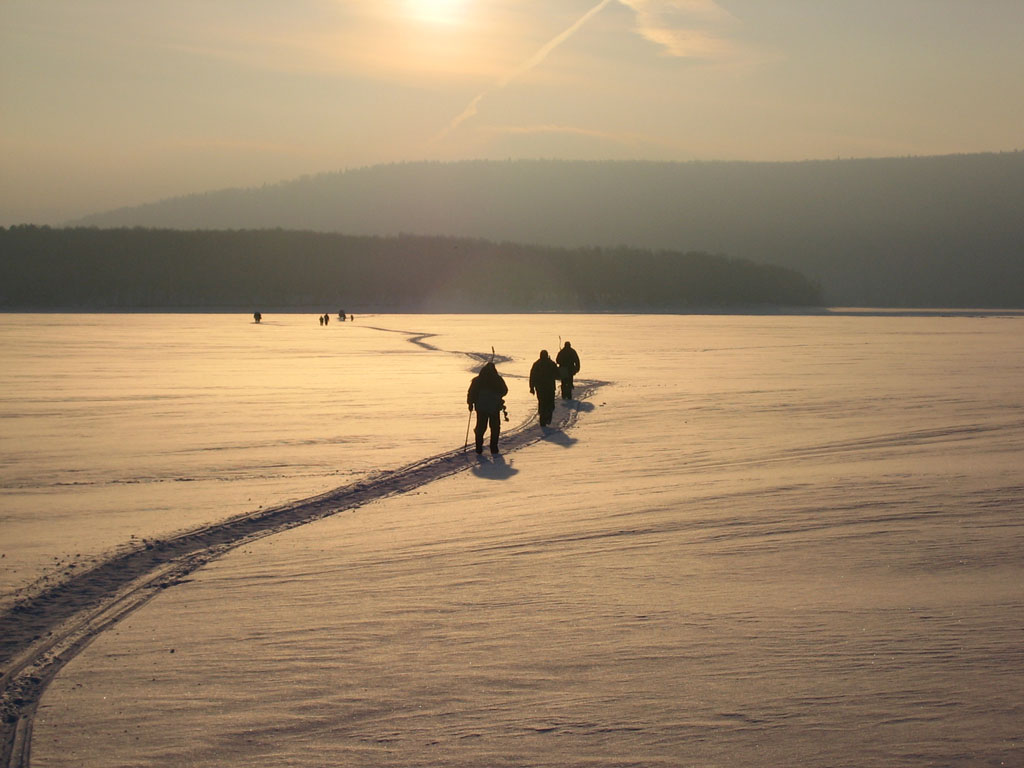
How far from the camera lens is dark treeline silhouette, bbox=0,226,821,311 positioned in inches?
6481

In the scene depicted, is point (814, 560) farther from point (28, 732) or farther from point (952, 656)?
point (28, 732)

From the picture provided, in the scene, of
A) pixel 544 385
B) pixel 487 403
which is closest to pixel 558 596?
pixel 487 403

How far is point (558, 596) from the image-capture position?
6652 millimetres

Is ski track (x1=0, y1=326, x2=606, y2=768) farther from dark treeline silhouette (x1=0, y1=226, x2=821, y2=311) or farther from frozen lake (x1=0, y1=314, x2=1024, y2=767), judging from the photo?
dark treeline silhouette (x1=0, y1=226, x2=821, y2=311)

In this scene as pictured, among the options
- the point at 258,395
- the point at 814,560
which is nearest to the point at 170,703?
the point at 814,560

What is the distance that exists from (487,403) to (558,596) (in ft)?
22.5

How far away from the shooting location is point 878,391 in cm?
2094

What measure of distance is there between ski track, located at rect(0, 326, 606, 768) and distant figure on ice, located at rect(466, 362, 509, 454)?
6.30 feet

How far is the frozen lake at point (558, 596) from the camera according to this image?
179 inches

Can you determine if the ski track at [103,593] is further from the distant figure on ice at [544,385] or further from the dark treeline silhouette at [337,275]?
the dark treeline silhouette at [337,275]

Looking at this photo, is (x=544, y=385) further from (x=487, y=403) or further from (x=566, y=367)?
(x=566, y=367)

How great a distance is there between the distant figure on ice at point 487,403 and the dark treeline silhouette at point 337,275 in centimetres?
13874

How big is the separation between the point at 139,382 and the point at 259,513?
50.0 ft

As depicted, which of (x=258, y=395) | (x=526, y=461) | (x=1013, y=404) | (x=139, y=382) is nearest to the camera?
(x=526, y=461)
